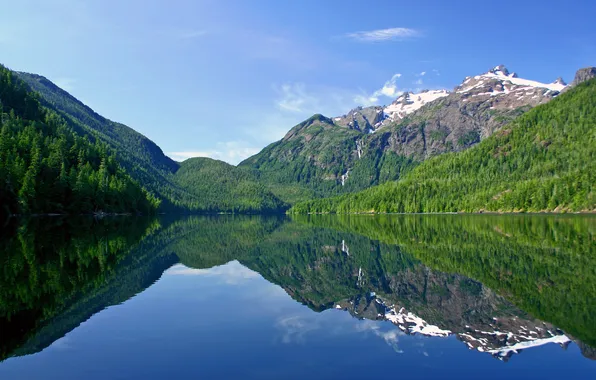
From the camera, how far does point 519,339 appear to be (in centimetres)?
1569

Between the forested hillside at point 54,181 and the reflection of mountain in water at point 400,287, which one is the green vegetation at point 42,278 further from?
the forested hillside at point 54,181

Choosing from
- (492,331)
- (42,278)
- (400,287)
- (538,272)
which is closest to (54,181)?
(42,278)

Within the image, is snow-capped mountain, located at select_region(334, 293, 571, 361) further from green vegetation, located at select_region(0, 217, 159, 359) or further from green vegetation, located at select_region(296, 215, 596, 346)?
green vegetation, located at select_region(0, 217, 159, 359)

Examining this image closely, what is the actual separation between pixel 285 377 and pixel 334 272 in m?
21.6

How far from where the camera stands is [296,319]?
19.3 metres

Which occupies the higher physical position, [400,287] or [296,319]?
[400,287]

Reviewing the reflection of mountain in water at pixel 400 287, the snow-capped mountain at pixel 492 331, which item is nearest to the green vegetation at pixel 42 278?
the reflection of mountain in water at pixel 400 287

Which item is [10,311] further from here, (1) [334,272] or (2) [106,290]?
(1) [334,272]

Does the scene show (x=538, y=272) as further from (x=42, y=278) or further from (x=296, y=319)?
(x=42, y=278)

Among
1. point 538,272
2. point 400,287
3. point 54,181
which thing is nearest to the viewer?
point 400,287

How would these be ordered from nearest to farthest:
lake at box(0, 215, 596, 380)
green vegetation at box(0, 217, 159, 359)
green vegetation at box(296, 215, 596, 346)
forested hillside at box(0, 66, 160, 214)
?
lake at box(0, 215, 596, 380) → green vegetation at box(0, 217, 159, 359) → green vegetation at box(296, 215, 596, 346) → forested hillside at box(0, 66, 160, 214)

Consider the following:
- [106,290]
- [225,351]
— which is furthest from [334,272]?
[225,351]

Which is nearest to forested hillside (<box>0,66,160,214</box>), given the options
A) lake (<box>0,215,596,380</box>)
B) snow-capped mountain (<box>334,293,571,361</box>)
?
lake (<box>0,215,596,380</box>)

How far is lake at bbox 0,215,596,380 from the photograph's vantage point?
517 inches
